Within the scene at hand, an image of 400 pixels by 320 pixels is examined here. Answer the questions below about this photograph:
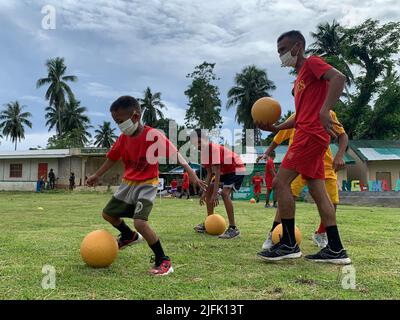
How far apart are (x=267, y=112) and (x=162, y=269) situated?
92.1 inches

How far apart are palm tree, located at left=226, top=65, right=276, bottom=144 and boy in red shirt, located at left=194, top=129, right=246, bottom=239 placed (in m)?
43.9

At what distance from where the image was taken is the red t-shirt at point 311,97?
4.24m

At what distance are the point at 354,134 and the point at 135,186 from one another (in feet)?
138

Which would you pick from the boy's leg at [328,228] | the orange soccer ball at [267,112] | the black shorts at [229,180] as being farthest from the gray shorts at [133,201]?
the black shorts at [229,180]

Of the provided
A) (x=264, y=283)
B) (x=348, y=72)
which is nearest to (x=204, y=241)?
(x=264, y=283)

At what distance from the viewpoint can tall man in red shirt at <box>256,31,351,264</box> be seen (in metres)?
4.27

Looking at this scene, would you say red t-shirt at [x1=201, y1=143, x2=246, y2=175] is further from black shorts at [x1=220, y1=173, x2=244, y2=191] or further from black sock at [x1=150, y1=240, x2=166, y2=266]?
black sock at [x1=150, y1=240, x2=166, y2=266]

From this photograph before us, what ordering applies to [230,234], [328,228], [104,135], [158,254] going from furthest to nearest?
[104,135]
[230,234]
[328,228]
[158,254]

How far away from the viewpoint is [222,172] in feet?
23.5

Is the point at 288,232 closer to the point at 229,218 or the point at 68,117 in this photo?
the point at 229,218

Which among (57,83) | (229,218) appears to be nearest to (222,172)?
(229,218)

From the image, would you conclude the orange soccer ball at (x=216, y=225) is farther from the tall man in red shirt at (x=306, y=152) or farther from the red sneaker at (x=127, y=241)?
the tall man in red shirt at (x=306, y=152)

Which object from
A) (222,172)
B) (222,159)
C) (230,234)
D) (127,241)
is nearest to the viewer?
(127,241)

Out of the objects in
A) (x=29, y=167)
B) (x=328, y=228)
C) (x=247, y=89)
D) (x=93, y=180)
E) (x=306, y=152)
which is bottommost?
(x=328, y=228)
